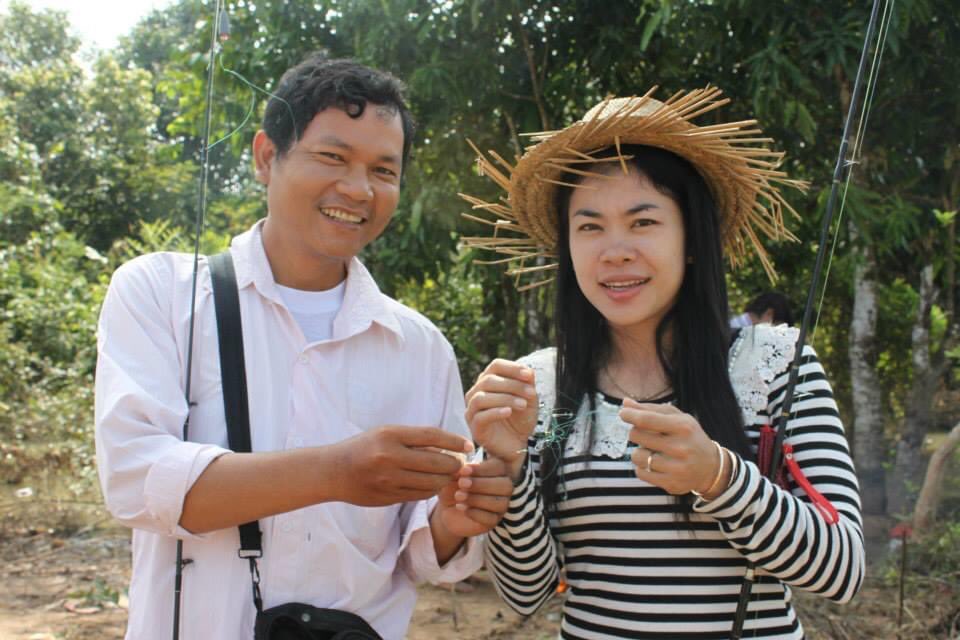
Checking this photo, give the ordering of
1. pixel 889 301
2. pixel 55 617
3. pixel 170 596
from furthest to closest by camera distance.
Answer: pixel 889 301, pixel 55 617, pixel 170 596

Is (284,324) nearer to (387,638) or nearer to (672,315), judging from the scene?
(387,638)

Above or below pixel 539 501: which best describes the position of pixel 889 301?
above

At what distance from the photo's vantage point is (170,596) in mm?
2047

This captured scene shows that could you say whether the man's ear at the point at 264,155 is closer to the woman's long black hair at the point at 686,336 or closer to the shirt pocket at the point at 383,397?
the shirt pocket at the point at 383,397

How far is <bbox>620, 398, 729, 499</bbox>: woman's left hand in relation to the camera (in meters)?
1.78

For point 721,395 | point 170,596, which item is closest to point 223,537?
point 170,596

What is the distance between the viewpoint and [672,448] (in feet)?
5.86

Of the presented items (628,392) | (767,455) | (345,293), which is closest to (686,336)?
(628,392)

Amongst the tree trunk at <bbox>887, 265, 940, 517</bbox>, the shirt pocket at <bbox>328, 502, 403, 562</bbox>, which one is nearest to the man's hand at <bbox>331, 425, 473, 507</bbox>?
the shirt pocket at <bbox>328, 502, 403, 562</bbox>

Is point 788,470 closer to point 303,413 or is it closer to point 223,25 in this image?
point 303,413

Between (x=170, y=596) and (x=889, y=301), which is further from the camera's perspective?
(x=889, y=301)

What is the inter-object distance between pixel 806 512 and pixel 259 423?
4.07 feet

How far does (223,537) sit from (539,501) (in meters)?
0.73

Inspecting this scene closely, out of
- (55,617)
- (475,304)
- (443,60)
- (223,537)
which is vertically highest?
(443,60)
